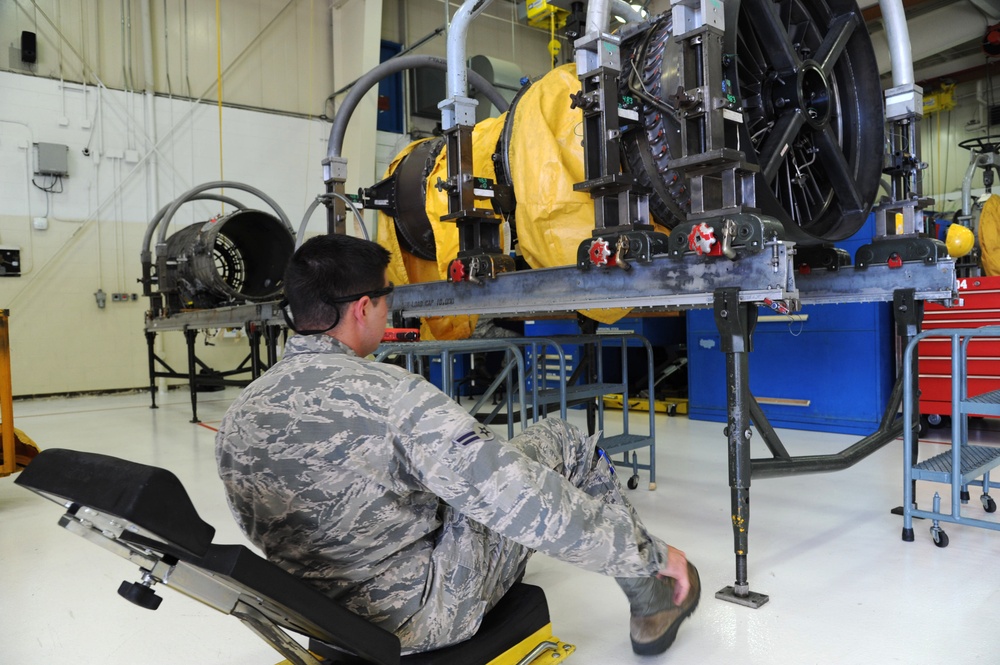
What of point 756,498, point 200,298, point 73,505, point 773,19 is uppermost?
point 773,19

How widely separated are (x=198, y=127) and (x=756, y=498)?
840 centimetres

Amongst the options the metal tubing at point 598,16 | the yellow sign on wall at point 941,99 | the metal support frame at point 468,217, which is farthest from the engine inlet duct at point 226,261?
the yellow sign on wall at point 941,99

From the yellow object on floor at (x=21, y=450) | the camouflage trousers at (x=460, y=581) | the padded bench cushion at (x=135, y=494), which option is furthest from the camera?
the yellow object on floor at (x=21, y=450)

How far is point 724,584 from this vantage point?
7.11 ft

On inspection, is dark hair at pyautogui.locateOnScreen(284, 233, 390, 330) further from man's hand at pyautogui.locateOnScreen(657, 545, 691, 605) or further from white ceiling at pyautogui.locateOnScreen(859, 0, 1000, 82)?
white ceiling at pyautogui.locateOnScreen(859, 0, 1000, 82)

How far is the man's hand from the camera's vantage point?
133 centimetres

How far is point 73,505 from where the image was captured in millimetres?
877

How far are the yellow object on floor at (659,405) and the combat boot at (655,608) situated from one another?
4.25 metres

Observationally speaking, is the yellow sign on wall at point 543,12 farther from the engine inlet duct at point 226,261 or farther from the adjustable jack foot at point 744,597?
the adjustable jack foot at point 744,597

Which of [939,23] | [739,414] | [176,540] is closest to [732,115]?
[739,414]

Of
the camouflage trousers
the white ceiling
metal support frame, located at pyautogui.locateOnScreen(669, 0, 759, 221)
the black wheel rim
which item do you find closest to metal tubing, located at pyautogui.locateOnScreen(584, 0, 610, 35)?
metal support frame, located at pyautogui.locateOnScreen(669, 0, 759, 221)

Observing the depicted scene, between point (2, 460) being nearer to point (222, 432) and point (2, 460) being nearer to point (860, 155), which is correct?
point (222, 432)

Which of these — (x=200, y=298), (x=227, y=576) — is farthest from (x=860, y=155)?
(x=200, y=298)

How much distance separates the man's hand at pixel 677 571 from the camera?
133cm
